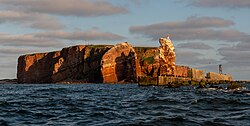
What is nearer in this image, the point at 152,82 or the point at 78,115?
the point at 78,115

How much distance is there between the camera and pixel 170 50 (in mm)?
121000

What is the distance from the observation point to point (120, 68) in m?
198

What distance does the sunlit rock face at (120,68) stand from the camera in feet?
630

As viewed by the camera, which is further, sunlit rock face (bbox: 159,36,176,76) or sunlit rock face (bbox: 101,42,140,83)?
sunlit rock face (bbox: 101,42,140,83)

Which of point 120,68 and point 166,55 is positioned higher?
point 166,55

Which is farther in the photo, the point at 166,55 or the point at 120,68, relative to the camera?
the point at 120,68

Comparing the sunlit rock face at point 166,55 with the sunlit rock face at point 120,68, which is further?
the sunlit rock face at point 120,68

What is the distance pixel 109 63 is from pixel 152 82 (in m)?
106

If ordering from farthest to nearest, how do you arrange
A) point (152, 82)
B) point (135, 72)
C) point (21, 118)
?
point (135, 72) → point (152, 82) → point (21, 118)

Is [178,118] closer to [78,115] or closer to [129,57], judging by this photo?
[78,115]

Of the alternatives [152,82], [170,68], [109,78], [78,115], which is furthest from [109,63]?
[78,115]

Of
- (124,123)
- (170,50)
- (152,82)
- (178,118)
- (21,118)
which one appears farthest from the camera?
(170,50)

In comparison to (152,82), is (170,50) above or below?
above

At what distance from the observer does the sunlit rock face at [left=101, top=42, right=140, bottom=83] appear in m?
192
